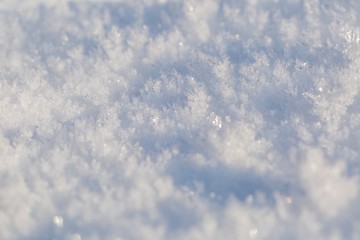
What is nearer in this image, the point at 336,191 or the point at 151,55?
the point at 336,191

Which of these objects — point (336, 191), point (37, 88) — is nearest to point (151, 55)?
point (37, 88)

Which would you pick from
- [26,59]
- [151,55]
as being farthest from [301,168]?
[26,59]

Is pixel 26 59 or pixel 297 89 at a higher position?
pixel 26 59

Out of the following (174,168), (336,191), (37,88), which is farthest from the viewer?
(37,88)

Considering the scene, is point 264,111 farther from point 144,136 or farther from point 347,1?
point 347,1

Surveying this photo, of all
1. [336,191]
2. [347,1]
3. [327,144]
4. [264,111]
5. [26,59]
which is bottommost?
[336,191]

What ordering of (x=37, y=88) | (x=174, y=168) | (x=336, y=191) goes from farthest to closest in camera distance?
(x=37, y=88) < (x=174, y=168) < (x=336, y=191)
